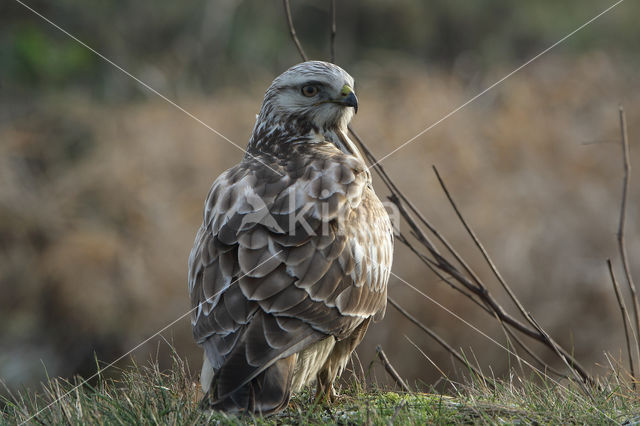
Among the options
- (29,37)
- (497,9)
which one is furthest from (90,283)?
(497,9)

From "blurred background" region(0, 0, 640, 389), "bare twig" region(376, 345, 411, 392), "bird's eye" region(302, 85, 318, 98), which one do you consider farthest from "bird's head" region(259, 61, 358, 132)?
"blurred background" region(0, 0, 640, 389)

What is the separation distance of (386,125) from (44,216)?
5325mm

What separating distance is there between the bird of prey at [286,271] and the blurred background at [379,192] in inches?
104

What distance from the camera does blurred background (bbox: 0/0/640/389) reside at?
849cm

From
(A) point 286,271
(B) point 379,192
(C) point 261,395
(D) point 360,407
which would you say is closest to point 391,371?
(D) point 360,407

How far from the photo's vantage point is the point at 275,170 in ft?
13.8

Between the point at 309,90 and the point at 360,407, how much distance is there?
2.08 metres

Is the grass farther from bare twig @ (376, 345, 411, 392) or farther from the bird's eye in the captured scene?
the bird's eye

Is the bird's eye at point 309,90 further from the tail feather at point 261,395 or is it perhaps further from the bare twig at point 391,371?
the tail feather at point 261,395

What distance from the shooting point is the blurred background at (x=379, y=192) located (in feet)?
27.9

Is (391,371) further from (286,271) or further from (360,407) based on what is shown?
(286,271)

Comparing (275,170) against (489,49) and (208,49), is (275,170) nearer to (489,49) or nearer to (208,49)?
(208,49)

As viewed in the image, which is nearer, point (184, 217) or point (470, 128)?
point (184, 217)

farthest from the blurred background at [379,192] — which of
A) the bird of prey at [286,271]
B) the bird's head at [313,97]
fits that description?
the bird of prey at [286,271]
